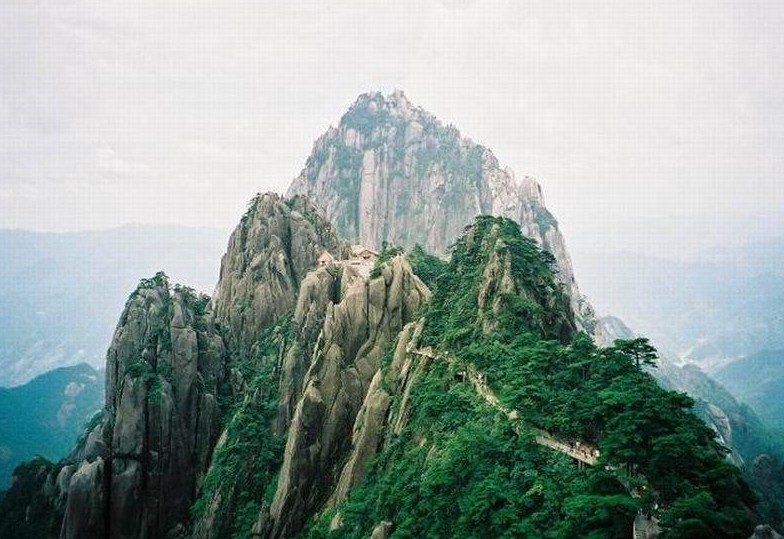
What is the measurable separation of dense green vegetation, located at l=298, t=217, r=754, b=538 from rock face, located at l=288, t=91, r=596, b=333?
94.4 m

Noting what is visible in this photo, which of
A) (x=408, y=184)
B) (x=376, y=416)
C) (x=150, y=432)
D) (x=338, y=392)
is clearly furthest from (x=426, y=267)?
(x=408, y=184)

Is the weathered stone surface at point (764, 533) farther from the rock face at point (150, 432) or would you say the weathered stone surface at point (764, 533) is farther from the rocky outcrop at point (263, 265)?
the rocky outcrop at point (263, 265)

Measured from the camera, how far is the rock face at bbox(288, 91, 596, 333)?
12888cm

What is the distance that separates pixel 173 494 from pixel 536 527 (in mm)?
33721

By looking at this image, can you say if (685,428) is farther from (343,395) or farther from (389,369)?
(343,395)

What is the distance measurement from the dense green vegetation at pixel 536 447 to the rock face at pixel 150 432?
15.5 metres

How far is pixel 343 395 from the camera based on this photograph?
126 ft

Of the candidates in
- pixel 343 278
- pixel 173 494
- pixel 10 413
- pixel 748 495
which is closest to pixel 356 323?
pixel 343 278

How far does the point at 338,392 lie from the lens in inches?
1518

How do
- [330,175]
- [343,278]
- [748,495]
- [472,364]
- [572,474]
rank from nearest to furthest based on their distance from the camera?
[748,495], [572,474], [472,364], [343,278], [330,175]

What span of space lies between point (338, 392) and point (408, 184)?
101 meters

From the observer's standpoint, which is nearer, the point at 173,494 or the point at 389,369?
the point at 389,369

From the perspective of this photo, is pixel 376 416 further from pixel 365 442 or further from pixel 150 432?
pixel 150 432

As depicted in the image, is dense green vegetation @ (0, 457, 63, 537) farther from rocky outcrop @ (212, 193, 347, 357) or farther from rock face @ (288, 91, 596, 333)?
rock face @ (288, 91, 596, 333)
